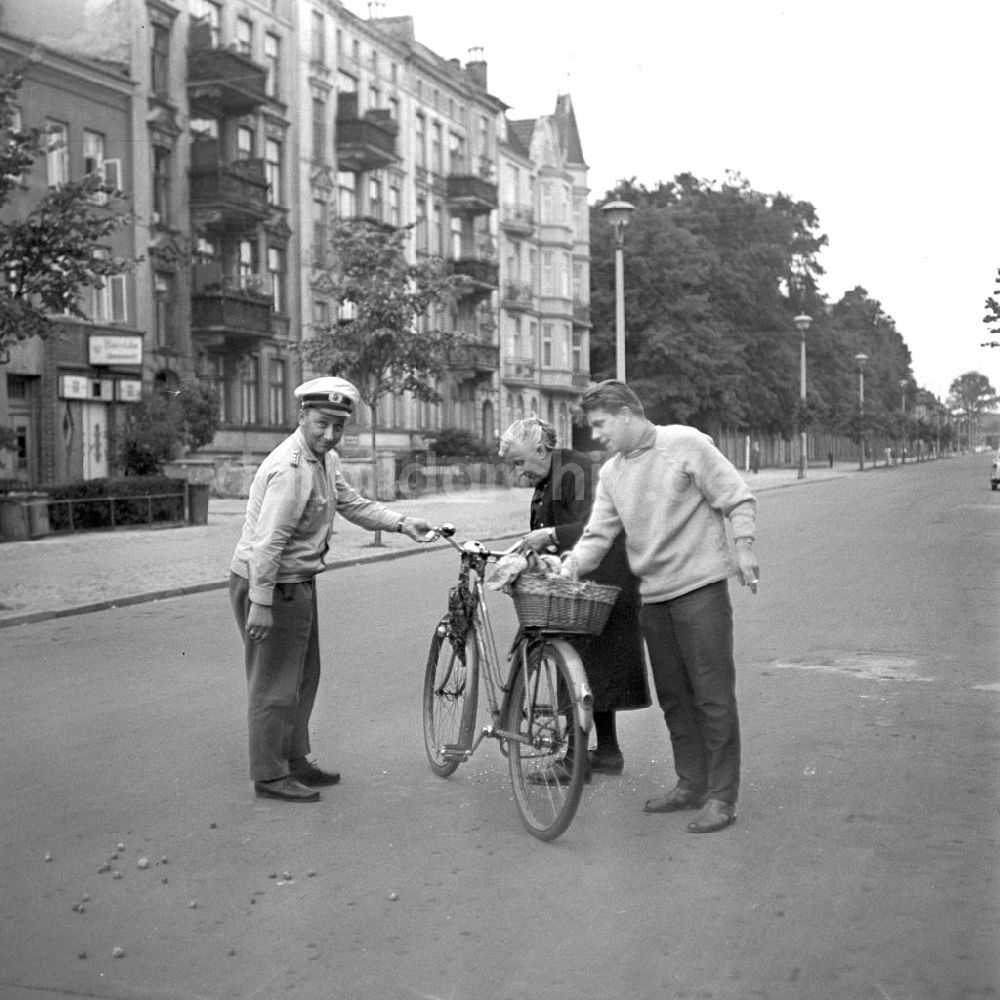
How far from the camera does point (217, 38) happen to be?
44.2m

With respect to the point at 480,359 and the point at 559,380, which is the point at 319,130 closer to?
the point at 480,359

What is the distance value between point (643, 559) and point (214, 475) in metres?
34.2

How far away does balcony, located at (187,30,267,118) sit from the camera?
42531mm

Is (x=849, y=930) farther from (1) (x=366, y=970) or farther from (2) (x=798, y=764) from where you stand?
(2) (x=798, y=764)

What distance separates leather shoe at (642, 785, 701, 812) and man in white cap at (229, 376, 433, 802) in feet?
4.50

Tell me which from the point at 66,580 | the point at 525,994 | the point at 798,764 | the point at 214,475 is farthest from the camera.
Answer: the point at 214,475

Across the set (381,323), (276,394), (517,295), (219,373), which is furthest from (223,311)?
(517,295)

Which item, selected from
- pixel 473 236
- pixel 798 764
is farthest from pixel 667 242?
pixel 798 764

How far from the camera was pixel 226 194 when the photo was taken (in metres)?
42.7

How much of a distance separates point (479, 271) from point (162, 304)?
71.0 feet

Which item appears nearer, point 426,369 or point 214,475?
→ point 426,369

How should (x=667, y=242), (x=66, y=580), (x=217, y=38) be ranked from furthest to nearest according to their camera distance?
(x=667, y=242), (x=217, y=38), (x=66, y=580)

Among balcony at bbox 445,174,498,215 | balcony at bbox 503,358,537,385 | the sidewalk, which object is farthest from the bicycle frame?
balcony at bbox 503,358,537,385

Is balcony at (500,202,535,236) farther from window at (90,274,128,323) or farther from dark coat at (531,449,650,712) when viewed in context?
dark coat at (531,449,650,712)
